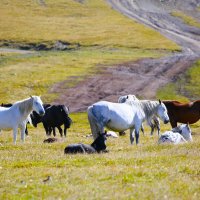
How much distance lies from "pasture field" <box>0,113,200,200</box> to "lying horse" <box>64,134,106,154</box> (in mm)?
480

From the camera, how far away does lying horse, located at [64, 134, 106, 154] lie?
20.2 m

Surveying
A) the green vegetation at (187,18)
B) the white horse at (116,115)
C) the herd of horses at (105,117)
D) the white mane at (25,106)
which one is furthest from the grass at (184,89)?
the green vegetation at (187,18)

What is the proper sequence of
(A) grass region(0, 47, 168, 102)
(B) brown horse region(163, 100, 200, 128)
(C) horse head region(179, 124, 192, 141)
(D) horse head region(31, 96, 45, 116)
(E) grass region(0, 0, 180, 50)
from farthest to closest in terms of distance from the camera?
(E) grass region(0, 0, 180, 50), (A) grass region(0, 47, 168, 102), (B) brown horse region(163, 100, 200, 128), (C) horse head region(179, 124, 192, 141), (D) horse head region(31, 96, 45, 116)

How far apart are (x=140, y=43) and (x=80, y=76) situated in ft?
134

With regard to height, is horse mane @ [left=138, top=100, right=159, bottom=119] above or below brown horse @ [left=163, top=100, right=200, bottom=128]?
above

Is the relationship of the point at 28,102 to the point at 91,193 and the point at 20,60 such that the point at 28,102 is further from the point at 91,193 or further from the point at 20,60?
Result: the point at 20,60

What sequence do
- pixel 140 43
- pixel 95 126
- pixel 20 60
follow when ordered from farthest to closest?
1. pixel 140 43
2. pixel 20 60
3. pixel 95 126

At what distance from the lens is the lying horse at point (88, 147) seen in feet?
66.3

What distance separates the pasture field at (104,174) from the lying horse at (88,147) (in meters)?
0.48

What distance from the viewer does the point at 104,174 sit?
50.2 feet

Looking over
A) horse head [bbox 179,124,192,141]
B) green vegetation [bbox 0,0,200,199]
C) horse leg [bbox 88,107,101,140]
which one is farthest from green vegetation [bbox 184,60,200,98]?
horse leg [bbox 88,107,101,140]

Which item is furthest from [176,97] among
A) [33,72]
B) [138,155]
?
[138,155]

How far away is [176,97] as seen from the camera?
191ft

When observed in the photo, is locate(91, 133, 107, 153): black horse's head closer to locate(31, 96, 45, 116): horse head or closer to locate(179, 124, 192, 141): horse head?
locate(31, 96, 45, 116): horse head
